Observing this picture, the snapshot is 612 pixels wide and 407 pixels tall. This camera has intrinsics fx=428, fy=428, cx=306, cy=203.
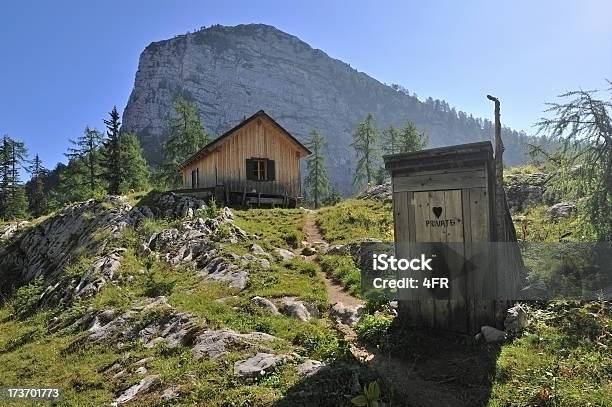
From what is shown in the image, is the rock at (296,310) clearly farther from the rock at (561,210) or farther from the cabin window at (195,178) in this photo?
the cabin window at (195,178)

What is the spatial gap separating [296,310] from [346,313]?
1313 millimetres

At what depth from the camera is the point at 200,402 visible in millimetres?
6852

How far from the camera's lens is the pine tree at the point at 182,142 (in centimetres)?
5222

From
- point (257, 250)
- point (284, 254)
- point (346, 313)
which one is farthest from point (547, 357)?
point (257, 250)

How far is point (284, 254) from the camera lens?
688 inches

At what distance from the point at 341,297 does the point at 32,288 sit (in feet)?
44.8

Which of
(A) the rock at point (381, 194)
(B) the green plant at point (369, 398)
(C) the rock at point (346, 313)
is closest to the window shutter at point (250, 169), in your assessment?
(A) the rock at point (381, 194)

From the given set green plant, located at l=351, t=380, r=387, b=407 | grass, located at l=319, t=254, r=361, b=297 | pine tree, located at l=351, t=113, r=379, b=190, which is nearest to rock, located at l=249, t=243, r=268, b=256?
grass, located at l=319, t=254, r=361, b=297

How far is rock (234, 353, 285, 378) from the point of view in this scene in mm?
7547

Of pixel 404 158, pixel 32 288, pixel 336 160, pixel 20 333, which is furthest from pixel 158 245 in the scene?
pixel 336 160

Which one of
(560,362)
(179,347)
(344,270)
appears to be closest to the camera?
(560,362)

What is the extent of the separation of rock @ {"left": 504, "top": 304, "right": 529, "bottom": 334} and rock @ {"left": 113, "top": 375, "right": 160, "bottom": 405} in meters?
6.88

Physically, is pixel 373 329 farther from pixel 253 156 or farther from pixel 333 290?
pixel 253 156

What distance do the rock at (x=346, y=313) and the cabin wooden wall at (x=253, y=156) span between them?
2080 cm
